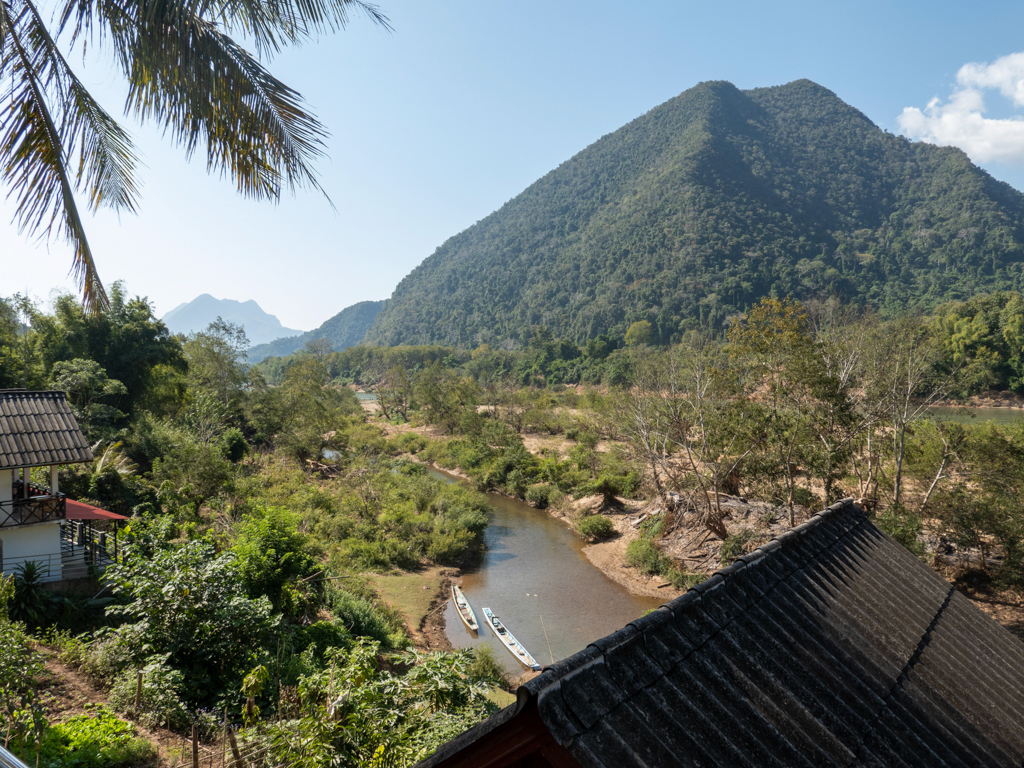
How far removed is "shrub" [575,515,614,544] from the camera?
2145 centimetres

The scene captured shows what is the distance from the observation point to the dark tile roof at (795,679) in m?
1.66

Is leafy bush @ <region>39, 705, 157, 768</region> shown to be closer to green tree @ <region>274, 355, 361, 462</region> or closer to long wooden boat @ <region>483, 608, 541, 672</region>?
long wooden boat @ <region>483, 608, 541, 672</region>

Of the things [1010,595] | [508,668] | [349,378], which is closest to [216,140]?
[508,668]

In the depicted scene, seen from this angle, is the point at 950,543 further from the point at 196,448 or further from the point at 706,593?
the point at 196,448

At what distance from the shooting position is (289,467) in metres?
25.8

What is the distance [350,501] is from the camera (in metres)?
21.4

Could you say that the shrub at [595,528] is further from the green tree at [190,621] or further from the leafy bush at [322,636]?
the green tree at [190,621]

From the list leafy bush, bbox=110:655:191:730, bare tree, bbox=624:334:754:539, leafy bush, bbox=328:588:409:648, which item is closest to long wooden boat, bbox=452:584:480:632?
leafy bush, bbox=328:588:409:648

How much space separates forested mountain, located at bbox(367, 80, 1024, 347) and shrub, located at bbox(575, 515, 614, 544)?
63.5 metres

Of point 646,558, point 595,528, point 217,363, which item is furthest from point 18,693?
point 217,363

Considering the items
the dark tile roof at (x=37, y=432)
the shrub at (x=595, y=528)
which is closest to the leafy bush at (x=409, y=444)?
the shrub at (x=595, y=528)

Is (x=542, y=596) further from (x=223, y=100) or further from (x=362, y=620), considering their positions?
(x=223, y=100)

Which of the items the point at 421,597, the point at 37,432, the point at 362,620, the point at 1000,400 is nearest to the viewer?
the point at 37,432

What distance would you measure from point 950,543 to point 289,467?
2595 centimetres
